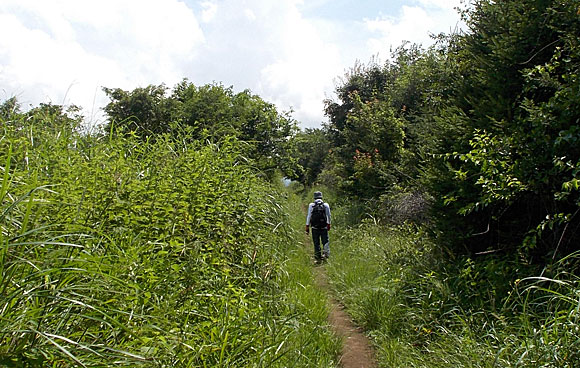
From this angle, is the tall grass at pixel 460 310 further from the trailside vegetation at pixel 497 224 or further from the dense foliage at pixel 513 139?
the dense foliage at pixel 513 139

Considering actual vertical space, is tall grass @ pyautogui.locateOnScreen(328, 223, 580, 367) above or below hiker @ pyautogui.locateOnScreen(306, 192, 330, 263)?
below

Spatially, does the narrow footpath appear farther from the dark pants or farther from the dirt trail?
the dark pants

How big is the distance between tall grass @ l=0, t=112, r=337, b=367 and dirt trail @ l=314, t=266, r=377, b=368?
0.25 m

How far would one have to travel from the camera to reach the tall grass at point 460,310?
129 inches

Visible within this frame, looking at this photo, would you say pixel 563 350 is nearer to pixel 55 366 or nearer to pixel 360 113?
pixel 55 366

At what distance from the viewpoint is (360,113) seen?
1653cm

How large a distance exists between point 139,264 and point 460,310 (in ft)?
11.2

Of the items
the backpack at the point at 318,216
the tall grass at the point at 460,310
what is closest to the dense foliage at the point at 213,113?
the backpack at the point at 318,216

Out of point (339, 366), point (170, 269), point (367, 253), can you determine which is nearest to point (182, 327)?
point (170, 269)

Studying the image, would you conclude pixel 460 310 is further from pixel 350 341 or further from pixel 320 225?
pixel 320 225

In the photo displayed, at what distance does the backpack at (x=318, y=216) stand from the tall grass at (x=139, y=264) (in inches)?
133

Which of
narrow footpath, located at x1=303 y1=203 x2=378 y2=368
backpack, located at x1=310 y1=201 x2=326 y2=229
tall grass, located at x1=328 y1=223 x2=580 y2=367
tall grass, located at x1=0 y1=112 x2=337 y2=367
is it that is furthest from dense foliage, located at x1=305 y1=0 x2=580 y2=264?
backpack, located at x1=310 y1=201 x2=326 y2=229

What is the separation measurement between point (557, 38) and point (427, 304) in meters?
3.54

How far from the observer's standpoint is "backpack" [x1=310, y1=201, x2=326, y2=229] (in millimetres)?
9734
